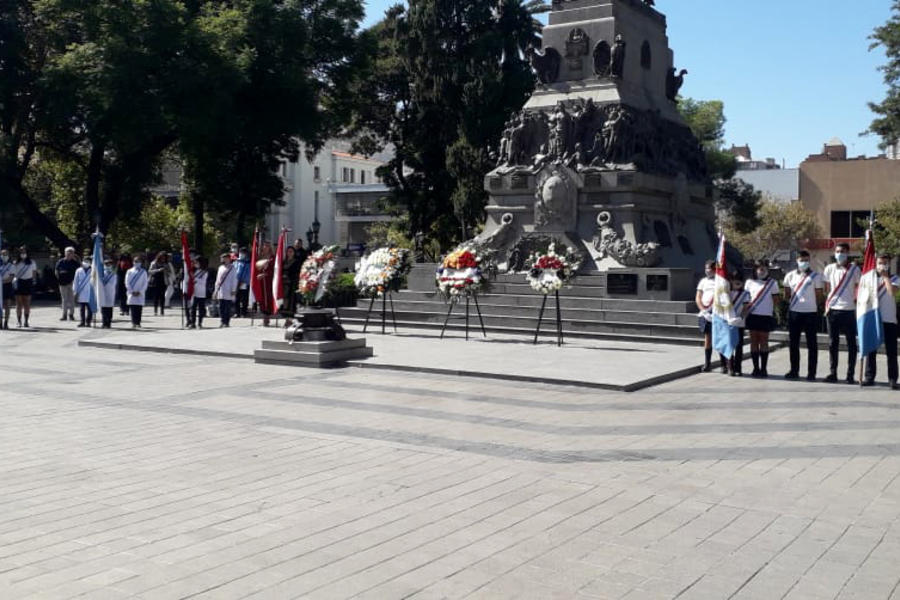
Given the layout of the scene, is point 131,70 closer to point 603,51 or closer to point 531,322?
point 603,51

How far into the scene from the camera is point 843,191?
66.5 m

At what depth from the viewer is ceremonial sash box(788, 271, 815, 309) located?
14.4 metres

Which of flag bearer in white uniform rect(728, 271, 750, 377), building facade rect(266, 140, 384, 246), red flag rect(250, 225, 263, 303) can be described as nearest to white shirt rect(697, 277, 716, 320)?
flag bearer in white uniform rect(728, 271, 750, 377)

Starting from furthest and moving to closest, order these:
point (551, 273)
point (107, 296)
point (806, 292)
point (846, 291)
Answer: point (107, 296) → point (551, 273) → point (806, 292) → point (846, 291)

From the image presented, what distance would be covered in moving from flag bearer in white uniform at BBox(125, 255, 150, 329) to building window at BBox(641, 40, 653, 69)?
14.2 meters

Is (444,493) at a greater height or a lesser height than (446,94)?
lesser

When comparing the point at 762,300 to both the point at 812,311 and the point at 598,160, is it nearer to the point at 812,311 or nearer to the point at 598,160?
the point at 812,311

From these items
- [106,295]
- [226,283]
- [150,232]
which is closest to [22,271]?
[106,295]

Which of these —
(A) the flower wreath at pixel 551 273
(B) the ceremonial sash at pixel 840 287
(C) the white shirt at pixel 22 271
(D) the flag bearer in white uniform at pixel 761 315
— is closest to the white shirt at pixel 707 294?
(D) the flag bearer in white uniform at pixel 761 315

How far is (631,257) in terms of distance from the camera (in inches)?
882

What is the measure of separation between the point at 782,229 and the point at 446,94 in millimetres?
30914

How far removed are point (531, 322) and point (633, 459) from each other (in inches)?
502

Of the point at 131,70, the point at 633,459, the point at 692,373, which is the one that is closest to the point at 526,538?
the point at 633,459

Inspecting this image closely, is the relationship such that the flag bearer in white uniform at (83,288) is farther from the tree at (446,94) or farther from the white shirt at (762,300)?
the tree at (446,94)
